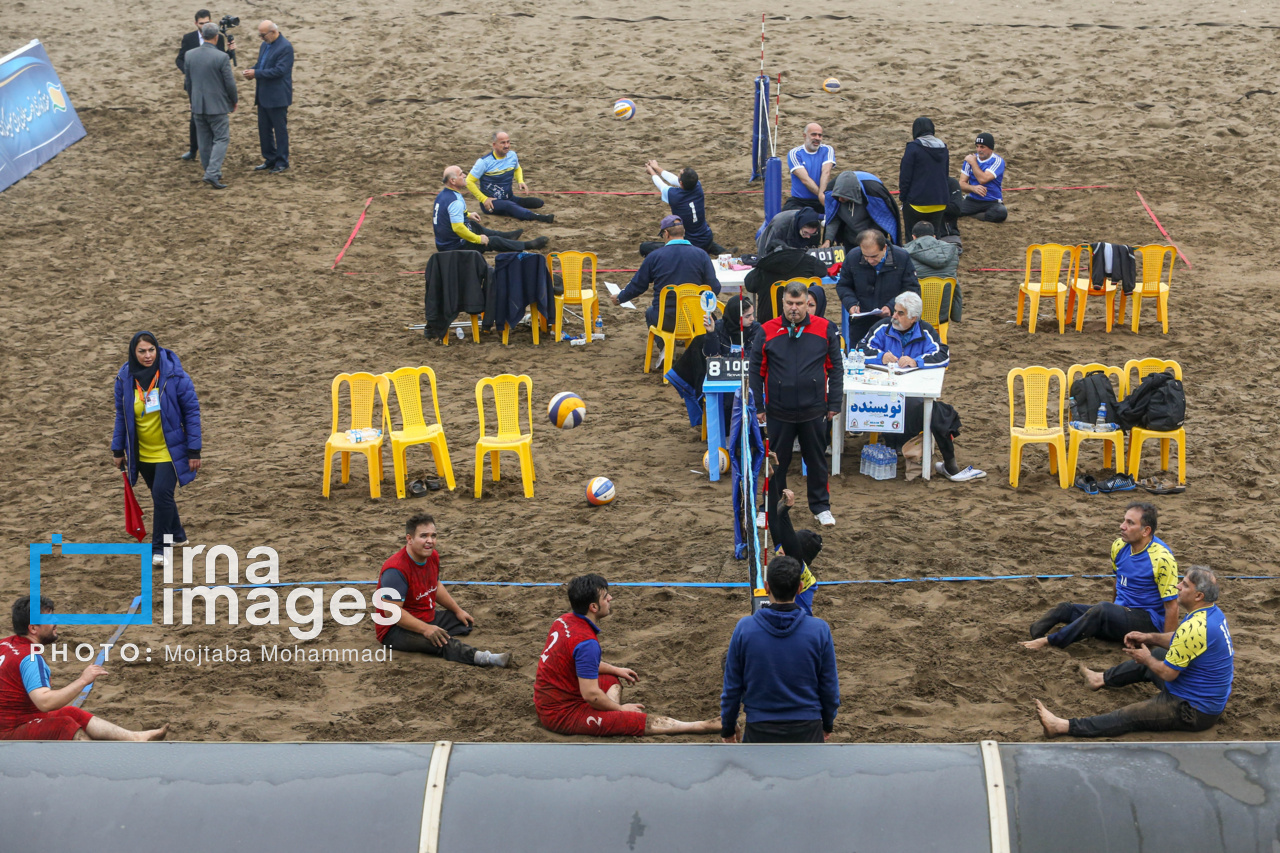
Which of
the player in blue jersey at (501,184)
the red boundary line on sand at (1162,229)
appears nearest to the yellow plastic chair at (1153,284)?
the red boundary line on sand at (1162,229)

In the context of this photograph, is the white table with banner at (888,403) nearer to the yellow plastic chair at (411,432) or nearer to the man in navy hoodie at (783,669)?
Result: the yellow plastic chair at (411,432)

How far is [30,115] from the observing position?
710 inches

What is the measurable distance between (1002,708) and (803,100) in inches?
570

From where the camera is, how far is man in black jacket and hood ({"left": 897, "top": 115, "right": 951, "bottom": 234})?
14227 millimetres

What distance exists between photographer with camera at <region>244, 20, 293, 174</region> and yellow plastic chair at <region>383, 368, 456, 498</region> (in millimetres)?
9017

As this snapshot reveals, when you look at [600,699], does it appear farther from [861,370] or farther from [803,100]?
[803,100]

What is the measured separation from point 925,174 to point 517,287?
15.7 feet

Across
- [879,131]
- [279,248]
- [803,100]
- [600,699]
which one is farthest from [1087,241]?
[600,699]

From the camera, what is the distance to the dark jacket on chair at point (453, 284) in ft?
43.4

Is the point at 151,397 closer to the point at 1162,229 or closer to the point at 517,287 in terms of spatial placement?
the point at 517,287

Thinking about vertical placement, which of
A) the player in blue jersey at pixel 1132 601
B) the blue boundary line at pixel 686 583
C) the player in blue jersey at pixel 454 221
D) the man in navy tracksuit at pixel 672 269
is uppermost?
Answer: the player in blue jersey at pixel 454 221

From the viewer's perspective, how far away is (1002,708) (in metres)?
6.95

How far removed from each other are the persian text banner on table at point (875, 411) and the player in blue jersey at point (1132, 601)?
8.66ft

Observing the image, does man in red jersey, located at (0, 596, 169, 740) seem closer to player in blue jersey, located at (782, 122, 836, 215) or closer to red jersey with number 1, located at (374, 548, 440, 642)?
red jersey with number 1, located at (374, 548, 440, 642)
